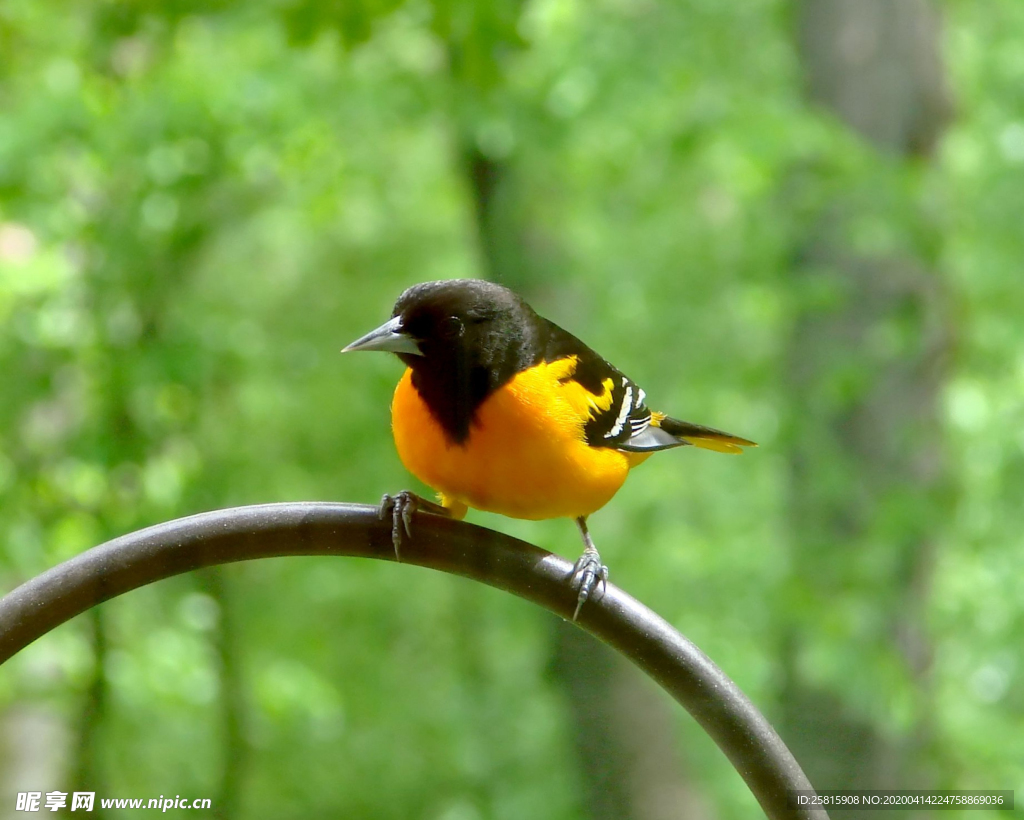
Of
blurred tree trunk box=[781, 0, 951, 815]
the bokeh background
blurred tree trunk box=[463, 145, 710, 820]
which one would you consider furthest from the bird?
blurred tree trunk box=[781, 0, 951, 815]

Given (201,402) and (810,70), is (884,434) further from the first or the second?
(201,402)

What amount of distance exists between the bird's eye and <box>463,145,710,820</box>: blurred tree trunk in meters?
2.38

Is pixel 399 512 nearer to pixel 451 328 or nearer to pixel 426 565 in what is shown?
pixel 426 565

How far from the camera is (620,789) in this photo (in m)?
4.67

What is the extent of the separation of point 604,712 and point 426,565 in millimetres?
3452

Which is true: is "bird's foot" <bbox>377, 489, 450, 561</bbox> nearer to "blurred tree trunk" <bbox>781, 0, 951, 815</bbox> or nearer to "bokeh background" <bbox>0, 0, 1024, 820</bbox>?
"bokeh background" <bbox>0, 0, 1024, 820</bbox>

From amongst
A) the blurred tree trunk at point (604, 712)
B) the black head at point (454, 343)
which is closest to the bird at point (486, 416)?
the black head at point (454, 343)

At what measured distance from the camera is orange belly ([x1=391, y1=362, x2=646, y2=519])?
1805 mm

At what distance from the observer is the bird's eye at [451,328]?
5.92ft

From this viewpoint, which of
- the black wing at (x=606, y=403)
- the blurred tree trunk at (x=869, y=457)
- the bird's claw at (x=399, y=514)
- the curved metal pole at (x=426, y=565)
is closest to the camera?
the curved metal pole at (x=426, y=565)

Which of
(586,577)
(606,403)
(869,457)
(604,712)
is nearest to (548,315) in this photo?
(869,457)

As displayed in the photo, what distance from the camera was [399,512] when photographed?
1.71 m

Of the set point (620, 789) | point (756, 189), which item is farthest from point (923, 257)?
point (620, 789)

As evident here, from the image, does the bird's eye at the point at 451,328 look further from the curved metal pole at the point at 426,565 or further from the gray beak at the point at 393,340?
the curved metal pole at the point at 426,565
